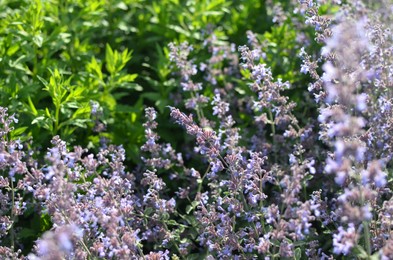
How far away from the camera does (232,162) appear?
3973 mm

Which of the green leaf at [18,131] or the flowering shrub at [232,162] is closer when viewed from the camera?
the flowering shrub at [232,162]

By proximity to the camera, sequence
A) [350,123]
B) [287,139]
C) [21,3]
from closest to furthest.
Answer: [350,123], [287,139], [21,3]

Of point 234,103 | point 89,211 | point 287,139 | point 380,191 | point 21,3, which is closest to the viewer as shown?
point 89,211

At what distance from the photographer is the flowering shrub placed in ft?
11.1

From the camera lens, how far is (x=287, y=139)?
5.11m

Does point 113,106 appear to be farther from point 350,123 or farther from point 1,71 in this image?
Answer: point 350,123

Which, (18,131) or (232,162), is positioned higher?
(232,162)

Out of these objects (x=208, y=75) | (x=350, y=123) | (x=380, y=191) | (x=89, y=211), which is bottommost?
(x=89, y=211)

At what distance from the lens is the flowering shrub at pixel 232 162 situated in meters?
3.38

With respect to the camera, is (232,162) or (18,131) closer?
(232,162)

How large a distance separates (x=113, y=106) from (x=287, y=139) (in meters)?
1.55

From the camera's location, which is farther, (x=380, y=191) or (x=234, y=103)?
(x=234, y=103)

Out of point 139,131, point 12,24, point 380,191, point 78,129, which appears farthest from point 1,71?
point 380,191

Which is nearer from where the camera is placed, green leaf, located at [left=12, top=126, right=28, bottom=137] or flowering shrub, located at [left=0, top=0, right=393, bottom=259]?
flowering shrub, located at [left=0, top=0, right=393, bottom=259]
